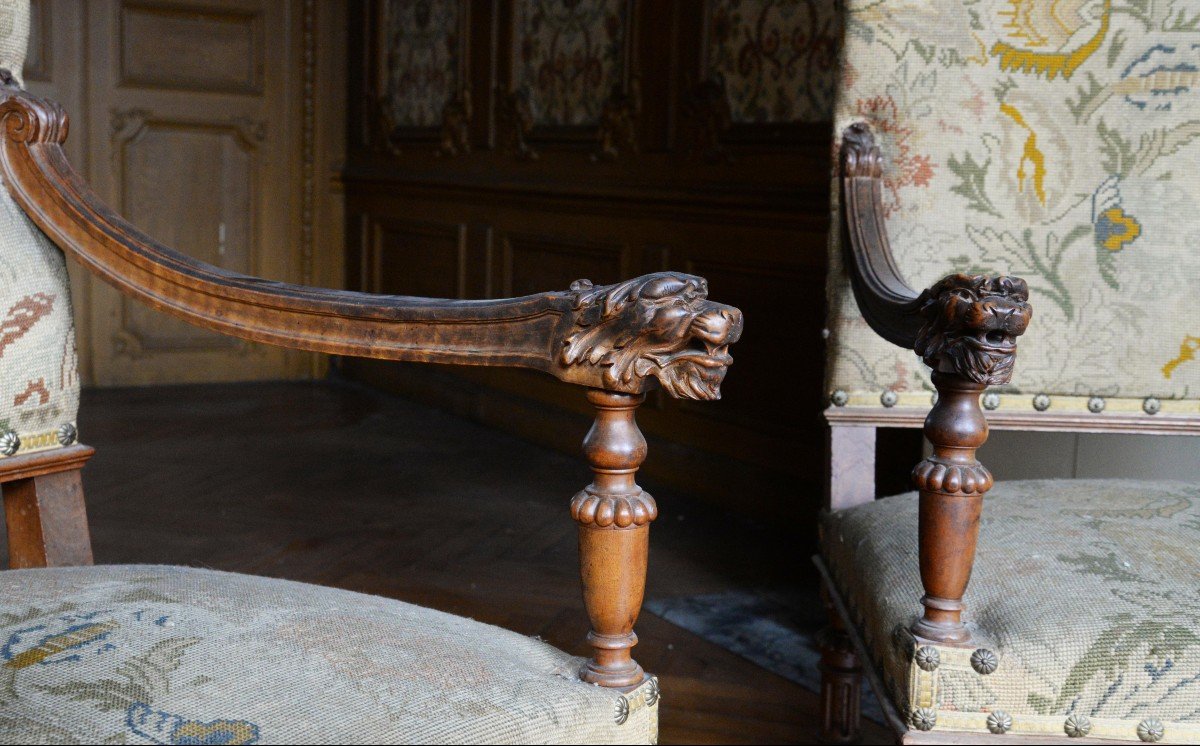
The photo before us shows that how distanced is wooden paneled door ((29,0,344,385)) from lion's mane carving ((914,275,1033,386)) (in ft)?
14.3

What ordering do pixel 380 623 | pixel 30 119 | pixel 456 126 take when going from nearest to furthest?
pixel 380 623, pixel 30 119, pixel 456 126

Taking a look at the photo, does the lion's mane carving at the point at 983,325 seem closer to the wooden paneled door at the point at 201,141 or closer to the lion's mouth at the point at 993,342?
the lion's mouth at the point at 993,342

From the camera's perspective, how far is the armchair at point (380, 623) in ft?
2.56

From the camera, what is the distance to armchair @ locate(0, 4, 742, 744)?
30.8 inches

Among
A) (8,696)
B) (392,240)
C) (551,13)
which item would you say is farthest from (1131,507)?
(392,240)

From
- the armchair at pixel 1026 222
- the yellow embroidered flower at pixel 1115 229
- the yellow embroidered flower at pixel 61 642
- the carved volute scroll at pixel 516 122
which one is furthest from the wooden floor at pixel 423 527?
the yellow embroidered flower at pixel 61 642

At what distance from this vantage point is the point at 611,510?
852 millimetres

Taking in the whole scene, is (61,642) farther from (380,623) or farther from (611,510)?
(611,510)

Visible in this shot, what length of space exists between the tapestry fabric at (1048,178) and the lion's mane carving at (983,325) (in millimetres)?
579

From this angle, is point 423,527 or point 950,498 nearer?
point 950,498

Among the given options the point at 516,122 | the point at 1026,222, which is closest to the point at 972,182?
the point at 1026,222

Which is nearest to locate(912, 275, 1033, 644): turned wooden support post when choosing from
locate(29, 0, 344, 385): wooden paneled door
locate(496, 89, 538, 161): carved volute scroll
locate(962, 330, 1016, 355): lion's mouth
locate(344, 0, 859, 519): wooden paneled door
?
locate(962, 330, 1016, 355): lion's mouth

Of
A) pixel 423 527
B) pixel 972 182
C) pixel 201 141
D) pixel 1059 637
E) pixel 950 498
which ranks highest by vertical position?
pixel 201 141

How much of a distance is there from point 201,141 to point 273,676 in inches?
183
